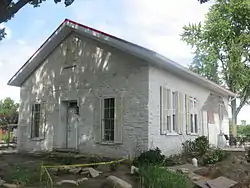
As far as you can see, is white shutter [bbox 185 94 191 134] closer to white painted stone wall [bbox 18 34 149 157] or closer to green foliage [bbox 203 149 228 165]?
green foliage [bbox 203 149 228 165]

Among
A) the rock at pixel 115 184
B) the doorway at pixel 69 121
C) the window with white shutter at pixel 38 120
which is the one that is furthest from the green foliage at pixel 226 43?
the rock at pixel 115 184

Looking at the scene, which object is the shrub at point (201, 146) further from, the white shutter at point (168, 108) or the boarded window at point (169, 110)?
the white shutter at point (168, 108)

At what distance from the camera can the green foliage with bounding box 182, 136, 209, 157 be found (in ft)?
40.5

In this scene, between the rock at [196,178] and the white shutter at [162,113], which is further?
the white shutter at [162,113]

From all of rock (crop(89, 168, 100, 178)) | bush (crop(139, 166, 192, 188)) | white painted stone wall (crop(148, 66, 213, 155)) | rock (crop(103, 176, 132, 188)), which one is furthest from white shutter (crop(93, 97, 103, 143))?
rock (crop(103, 176, 132, 188))

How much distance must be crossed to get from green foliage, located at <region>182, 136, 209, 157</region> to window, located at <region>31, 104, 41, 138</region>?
6569 millimetres

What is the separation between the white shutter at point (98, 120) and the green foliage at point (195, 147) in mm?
3526

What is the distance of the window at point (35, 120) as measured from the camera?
1420 centimetres

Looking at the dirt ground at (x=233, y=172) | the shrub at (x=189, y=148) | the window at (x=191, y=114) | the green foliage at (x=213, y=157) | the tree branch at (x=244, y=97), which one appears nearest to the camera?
the dirt ground at (x=233, y=172)

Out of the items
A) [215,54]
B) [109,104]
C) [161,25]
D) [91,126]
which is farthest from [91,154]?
[215,54]

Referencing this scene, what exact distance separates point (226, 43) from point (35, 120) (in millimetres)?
18581

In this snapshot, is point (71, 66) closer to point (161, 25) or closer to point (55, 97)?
point (55, 97)

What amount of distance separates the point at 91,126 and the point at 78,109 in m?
1.15

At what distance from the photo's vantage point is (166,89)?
11875 mm
